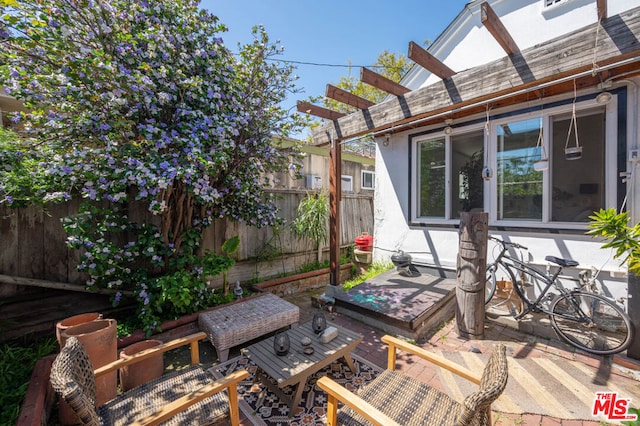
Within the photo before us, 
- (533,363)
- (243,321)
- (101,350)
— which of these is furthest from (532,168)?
(101,350)

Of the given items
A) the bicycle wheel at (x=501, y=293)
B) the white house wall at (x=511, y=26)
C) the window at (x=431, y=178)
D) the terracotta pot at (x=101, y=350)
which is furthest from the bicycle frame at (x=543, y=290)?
the terracotta pot at (x=101, y=350)

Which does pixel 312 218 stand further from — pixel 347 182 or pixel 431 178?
pixel 347 182

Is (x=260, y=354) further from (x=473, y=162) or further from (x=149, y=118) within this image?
(x=473, y=162)

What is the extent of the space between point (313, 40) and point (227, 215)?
19.4 feet

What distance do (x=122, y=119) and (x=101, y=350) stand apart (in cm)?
228

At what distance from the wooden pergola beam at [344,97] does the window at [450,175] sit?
1945 millimetres

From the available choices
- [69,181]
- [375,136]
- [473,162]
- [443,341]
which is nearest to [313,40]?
[375,136]

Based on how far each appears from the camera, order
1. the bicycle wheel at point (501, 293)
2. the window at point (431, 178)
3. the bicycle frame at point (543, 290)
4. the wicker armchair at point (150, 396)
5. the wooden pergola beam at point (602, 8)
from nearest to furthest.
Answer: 1. the wicker armchair at point (150, 396)
2. the wooden pergola beam at point (602, 8)
3. the bicycle frame at point (543, 290)
4. the bicycle wheel at point (501, 293)
5. the window at point (431, 178)

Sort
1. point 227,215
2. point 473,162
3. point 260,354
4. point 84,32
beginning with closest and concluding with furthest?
point 260,354, point 84,32, point 227,215, point 473,162

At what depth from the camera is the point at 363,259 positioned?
20.5ft

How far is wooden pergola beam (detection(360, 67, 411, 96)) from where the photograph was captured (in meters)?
3.08

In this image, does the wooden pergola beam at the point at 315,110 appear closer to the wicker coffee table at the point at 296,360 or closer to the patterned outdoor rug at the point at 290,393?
the wicker coffee table at the point at 296,360

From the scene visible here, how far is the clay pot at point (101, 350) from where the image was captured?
2.26 metres

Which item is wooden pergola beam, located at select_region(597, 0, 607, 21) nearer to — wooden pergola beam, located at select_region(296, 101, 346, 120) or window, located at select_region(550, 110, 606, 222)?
window, located at select_region(550, 110, 606, 222)
